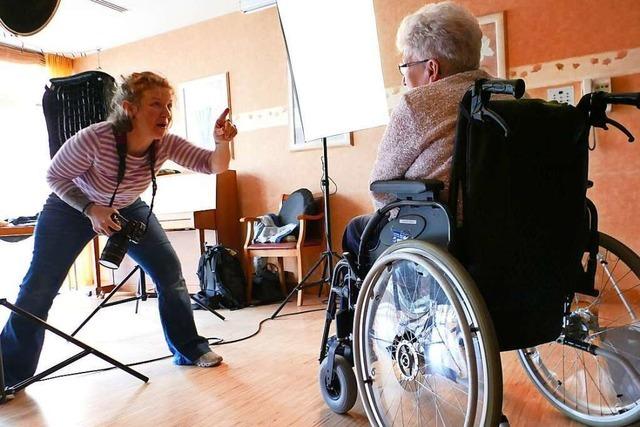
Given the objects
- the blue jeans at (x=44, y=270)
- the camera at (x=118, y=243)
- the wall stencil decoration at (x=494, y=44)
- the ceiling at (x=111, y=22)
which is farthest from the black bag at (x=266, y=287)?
the ceiling at (x=111, y=22)

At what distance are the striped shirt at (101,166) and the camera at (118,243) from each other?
0.47 ft

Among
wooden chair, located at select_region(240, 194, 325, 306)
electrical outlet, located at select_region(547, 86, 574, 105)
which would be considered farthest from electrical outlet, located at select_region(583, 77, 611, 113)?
wooden chair, located at select_region(240, 194, 325, 306)

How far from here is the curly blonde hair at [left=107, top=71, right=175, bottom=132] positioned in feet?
5.74

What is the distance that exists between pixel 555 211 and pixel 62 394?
68.0 inches

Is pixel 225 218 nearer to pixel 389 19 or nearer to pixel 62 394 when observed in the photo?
pixel 389 19

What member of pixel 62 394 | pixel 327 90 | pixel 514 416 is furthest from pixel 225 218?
pixel 514 416

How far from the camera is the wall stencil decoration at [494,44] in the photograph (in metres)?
2.94

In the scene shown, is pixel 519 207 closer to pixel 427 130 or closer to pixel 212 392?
pixel 427 130

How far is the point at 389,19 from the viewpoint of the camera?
330cm

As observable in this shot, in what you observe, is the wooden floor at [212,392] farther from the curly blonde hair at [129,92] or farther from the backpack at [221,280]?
the curly blonde hair at [129,92]

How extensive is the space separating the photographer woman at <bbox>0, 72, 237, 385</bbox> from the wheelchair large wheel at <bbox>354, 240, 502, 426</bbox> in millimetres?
979

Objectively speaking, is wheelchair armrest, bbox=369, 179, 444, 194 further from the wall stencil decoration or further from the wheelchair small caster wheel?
the wall stencil decoration

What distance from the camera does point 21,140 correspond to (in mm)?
4523

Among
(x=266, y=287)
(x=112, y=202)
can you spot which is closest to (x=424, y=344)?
(x=112, y=202)
